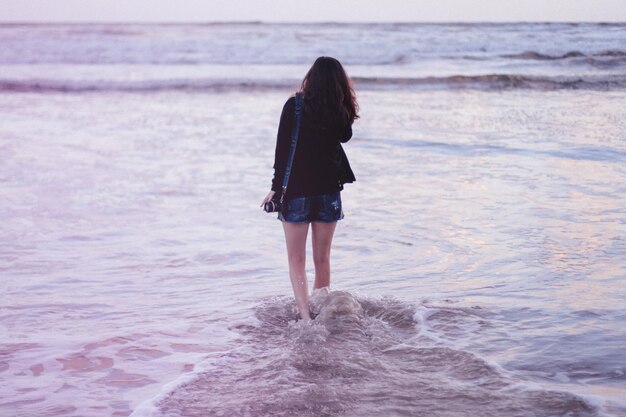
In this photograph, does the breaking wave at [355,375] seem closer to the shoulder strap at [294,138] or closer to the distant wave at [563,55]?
the shoulder strap at [294,138]

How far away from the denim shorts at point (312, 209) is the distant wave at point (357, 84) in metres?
21.0

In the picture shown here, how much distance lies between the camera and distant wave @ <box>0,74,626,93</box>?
25.8 metres

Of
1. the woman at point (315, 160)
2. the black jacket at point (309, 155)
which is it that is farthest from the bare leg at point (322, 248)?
the black jacket at point (309, 155)

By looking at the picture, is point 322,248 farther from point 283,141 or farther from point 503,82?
point 503,82

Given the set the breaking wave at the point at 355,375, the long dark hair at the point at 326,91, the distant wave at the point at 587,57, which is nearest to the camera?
the breaking wave at the point at 355,375

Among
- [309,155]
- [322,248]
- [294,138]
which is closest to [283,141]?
[294,138]

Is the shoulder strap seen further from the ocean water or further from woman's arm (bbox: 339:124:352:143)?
the ocean water

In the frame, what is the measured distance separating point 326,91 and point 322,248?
3.84 feet

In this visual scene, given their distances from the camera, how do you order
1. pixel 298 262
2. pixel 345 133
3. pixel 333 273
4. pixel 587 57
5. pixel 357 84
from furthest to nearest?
1. pixel 587 57
2. pixel 357 84
3. pixel 333 273
4. pixel 298 262
5. pixel 345 133

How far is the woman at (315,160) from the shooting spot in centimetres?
521

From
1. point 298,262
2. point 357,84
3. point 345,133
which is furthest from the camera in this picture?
point 357,84

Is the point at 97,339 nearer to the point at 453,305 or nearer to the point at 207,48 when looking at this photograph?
the point at 453,305

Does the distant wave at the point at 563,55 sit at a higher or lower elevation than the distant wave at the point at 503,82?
higher

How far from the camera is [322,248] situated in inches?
226
